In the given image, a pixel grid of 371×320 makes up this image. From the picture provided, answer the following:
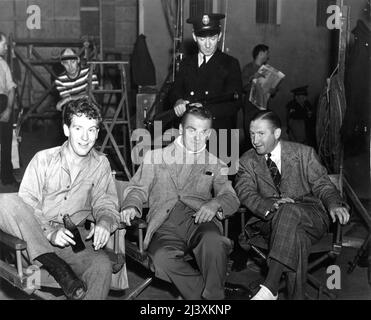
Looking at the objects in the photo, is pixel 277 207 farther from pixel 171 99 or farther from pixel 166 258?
pixel 171 99

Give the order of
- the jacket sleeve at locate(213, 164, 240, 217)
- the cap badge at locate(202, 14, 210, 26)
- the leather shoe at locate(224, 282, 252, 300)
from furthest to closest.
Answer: the cap badge at locate(202, 14, 210, 26)
the leather shoe at locate(224, 282, 252, 300)
the jacket sleeve at locate(213, 164, 240, 217)

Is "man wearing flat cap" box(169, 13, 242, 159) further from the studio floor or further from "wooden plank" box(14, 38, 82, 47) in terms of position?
"wooden plank" box(14, 38, 82, 47)

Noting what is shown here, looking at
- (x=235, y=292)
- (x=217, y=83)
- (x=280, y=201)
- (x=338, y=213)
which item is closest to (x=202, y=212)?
(x=280, y=201)

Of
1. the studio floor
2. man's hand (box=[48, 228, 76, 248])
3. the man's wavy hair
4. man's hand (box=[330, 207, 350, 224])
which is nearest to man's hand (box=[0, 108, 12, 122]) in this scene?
the studio floor

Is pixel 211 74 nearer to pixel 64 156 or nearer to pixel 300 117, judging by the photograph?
pixel 64 156

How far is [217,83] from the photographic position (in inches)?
204

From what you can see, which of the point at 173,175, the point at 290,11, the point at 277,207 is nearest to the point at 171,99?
the point at 173,175

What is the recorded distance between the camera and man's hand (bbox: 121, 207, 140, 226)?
3916 millimetres

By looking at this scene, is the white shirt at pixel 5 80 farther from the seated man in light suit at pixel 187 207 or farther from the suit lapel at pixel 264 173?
the suit lapel at pixel 264 173

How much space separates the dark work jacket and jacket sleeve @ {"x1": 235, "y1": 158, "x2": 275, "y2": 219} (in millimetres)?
762

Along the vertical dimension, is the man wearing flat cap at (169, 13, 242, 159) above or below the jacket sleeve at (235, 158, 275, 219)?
above

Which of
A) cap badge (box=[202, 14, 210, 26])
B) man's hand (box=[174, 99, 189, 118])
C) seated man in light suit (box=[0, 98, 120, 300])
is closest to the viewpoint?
seated man in light suit (box=[0, 98, 120, 300])

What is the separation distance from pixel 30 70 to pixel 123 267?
8.45 m

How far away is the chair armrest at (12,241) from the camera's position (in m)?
3.43
